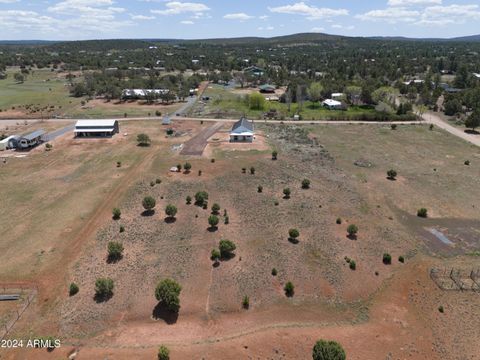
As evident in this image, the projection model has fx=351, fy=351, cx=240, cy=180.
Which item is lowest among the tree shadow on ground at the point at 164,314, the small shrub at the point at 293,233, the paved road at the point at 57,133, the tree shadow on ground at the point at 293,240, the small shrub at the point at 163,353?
the tree shadow on ground at the point at 164,314

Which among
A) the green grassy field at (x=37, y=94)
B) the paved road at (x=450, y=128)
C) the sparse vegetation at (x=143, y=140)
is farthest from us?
the green grassy field at (x=37, y=94)

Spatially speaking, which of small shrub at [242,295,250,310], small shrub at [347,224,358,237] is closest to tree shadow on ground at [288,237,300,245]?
small shrub at [347,224,358,237]

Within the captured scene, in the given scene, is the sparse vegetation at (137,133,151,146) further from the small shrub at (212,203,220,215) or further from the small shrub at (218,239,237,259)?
the small shrub at (218,239,237,259)

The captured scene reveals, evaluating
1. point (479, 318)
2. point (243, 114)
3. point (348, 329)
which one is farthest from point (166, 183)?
point (243, 114)

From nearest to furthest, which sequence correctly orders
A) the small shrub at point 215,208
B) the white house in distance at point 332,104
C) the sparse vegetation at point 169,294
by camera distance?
the sparse vegetation at point 169,294
the small shrub at point 215,208
the white house in distance at point 332,104

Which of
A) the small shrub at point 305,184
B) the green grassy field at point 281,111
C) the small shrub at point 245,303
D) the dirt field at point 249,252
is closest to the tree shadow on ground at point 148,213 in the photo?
the dirt field at point 249,252

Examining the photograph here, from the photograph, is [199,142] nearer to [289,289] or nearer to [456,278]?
[289,289]

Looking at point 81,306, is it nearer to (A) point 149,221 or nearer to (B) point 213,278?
(B) point 213,278

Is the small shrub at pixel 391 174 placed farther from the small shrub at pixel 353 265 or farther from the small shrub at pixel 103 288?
the small shrub at pixel 103 288
